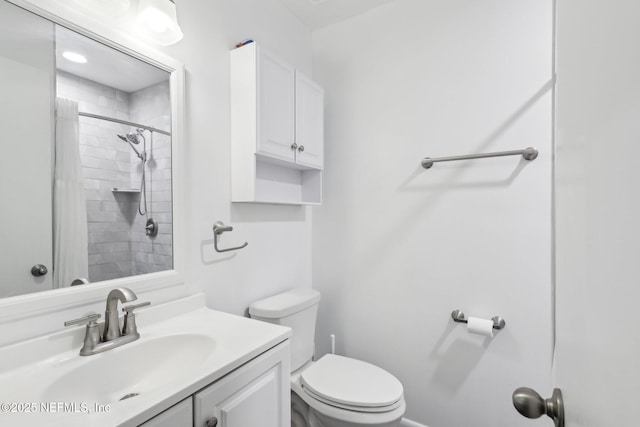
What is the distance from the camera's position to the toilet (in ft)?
3.96

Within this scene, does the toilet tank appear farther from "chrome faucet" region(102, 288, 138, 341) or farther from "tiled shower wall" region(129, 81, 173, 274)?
"chrome faucet" region(102, 288, 138, 341)

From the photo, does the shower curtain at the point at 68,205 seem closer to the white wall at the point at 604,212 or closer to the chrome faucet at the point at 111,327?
the chrome faucet at the point at 111,327

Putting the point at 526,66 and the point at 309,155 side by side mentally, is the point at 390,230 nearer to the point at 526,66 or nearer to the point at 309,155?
the point at 309,155

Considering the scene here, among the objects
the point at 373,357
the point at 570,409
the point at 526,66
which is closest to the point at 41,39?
the point at 570,409

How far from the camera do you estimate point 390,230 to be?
1.73 m

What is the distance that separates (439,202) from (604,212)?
1.48 meters

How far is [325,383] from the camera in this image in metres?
1.35

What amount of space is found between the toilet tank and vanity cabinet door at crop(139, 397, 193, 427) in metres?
0.69

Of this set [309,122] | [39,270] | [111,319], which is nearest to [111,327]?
[111,319]

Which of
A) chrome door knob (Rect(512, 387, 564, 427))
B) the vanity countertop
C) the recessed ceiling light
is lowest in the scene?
the vanity countertop

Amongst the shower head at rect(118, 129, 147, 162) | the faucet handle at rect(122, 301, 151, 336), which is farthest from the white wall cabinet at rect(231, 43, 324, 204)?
the faucet handle at rect(122, 301, 151, 336)

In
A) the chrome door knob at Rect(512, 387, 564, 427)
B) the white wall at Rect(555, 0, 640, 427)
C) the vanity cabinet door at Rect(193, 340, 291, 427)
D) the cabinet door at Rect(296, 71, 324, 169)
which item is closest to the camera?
the white wall at Rect(555, 0, 640, 427)

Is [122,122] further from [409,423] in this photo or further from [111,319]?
[409,423]

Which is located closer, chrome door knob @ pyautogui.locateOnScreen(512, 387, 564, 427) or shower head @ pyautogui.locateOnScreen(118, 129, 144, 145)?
chrome door knob @ pyautogui.locateOnScreen(512, 387, 564, 427)
